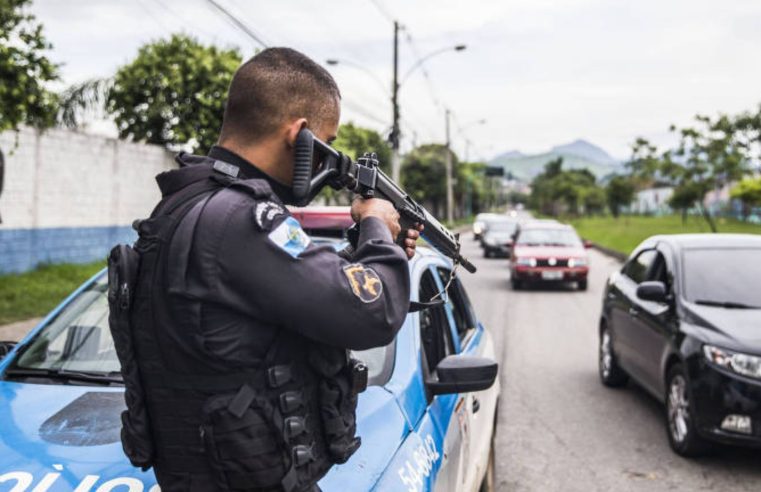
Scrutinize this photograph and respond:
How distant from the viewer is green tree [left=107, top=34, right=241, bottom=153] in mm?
18578

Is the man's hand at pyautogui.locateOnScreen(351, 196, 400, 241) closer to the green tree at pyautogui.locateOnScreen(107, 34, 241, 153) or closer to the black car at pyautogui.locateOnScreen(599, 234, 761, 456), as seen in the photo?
the black car at pyautogui.locateOnScreen(599, 234, 761, 456)

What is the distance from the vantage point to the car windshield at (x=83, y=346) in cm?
331

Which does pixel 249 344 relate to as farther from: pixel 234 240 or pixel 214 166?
pixel 214 166

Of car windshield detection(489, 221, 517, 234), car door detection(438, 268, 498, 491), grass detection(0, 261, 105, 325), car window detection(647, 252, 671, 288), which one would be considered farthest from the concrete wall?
car windshield detection(489, 221, 517, 234)

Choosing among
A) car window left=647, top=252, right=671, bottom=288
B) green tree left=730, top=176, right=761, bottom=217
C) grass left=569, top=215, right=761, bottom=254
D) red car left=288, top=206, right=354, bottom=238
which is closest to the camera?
red car left=288, top=206, right=354, bottom=238

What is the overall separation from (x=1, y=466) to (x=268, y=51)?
1.60 meters

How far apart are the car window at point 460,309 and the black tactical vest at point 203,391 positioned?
277cm

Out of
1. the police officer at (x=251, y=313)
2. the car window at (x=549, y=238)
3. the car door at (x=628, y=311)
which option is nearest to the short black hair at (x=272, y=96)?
the police officer at (x=251, y=313)

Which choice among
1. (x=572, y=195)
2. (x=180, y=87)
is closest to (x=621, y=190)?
(x=572, y=195)

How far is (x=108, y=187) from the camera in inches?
709

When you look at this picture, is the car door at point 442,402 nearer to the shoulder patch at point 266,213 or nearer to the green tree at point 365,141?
the shoulder patch at point 266,213

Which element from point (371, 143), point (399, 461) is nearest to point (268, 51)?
point (399, 461)

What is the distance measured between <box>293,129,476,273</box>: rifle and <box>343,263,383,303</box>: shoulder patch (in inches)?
9.8

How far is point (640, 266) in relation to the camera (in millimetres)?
7660
